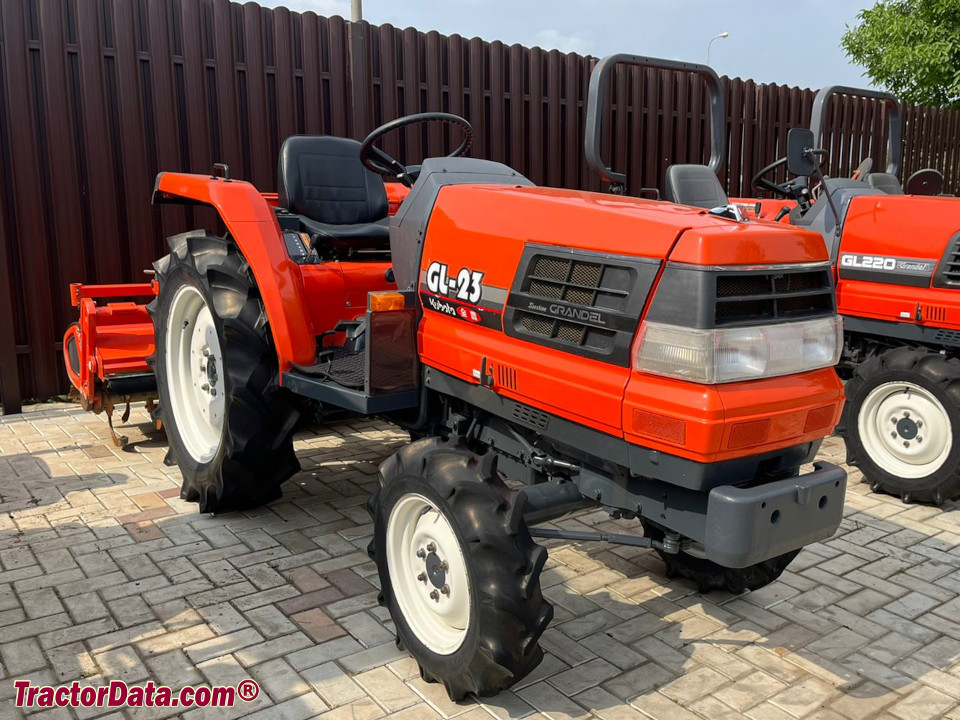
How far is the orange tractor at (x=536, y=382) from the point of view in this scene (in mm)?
2191

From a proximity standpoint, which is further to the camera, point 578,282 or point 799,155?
point 799,155

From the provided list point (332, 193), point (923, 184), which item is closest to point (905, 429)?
point (923, 184)

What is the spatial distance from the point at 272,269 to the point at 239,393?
537mm

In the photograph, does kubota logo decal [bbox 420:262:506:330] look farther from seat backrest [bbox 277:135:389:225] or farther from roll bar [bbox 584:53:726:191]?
seat backrest [bbox 277:135:389:225]

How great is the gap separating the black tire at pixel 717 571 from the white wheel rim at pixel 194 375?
6.80 ft

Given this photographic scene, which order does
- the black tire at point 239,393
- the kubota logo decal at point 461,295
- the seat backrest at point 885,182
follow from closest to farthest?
the kubota logo decal at point 461,295 < the black tire at point 239,393 < the seat backrest at point 885,182

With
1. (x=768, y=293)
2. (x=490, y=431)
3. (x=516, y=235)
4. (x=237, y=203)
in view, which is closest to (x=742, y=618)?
(x=490, y=431)

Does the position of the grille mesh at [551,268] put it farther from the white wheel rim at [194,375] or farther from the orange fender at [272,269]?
the white wheel rim at [194,375]

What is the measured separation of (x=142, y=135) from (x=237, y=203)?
2.85 metres

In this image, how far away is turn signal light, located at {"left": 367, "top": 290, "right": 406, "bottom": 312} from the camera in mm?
2889

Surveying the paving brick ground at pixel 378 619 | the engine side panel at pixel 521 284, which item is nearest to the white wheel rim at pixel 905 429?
the paving brick ground at pixel 378 619

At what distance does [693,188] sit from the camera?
5535mm

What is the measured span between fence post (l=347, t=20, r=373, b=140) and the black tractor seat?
8.09 feet

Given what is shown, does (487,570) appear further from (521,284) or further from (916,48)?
(916,48)
